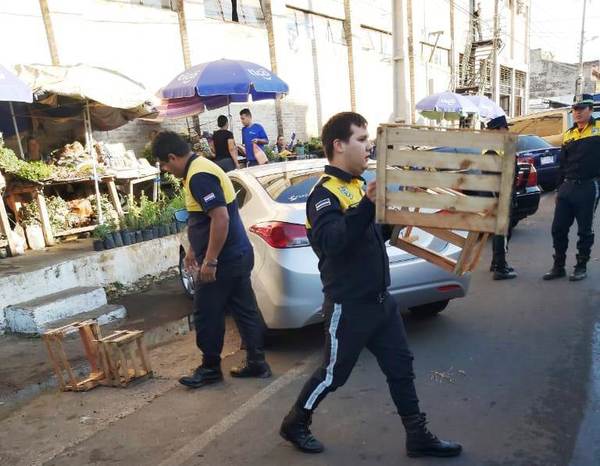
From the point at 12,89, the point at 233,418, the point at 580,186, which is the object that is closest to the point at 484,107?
the point at 580,186

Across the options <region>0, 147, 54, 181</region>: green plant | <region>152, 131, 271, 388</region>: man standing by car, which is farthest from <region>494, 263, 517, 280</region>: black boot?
<region>0, 147, 54, 181</region>: green plant

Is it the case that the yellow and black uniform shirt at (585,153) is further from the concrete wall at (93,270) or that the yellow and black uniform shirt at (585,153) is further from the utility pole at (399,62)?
the utility pole at (399,62)

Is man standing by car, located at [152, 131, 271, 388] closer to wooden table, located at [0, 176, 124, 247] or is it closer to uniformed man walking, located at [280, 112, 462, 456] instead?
uniformed man walking, located at [280, 112, 462, 456]

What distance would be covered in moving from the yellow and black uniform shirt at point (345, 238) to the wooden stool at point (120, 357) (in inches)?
80.2

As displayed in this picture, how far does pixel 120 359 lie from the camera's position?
4.04m

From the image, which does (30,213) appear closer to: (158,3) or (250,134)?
(250,134)

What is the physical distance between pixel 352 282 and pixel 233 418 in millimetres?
1439

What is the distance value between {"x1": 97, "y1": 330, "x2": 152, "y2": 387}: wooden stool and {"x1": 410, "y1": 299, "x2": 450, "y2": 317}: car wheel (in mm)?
2397

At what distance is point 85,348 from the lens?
414cm

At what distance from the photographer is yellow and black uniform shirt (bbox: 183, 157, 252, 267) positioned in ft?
11.7

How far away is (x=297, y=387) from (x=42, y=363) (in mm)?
2363

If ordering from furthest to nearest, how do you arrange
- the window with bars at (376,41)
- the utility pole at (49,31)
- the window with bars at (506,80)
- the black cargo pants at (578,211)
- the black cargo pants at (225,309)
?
the window with bars at (506,80) → the window with bars at (376,41) → the utility pole at (49,31) → the black cargo pants at (578,211) → the black cargo pants at (225,309)

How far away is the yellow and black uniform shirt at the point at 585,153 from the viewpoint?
5566 mm

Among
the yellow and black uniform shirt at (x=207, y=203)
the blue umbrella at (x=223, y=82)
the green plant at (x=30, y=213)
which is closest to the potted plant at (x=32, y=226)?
the green plant at (x=30, y=213)
